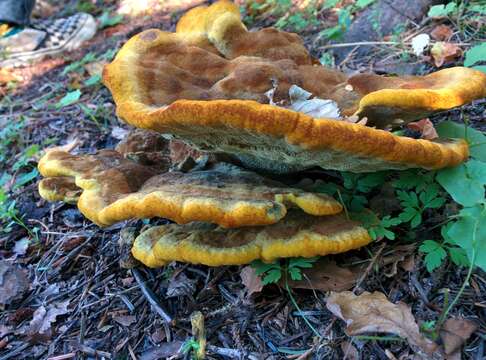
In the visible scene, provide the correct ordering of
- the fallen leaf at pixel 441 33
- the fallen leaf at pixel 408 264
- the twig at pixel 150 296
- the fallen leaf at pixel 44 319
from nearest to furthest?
the fallen leaf at pixel 408 264, the twig at pixel 150 296, the fallen leaf at pixel 44 319, the fallen leaf at pixel 441 33

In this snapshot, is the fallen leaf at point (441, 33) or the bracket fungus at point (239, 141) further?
the fallen leaf at point (441, 33)

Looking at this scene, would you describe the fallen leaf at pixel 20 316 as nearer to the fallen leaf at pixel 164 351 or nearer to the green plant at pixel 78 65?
the fallen leaf at pixel 164 351

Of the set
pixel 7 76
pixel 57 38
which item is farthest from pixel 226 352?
pixel 57 38

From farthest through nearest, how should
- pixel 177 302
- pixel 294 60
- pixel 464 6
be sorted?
pixel 464 6
pixel 294 60
pixel 177 302

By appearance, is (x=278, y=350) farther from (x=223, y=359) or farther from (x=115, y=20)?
(x=115, y=20)

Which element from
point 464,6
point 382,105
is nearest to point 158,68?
point 382,105

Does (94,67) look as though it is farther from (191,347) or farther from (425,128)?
(191,347)

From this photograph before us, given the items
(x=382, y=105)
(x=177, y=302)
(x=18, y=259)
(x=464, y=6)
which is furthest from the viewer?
(x=464, y=6)

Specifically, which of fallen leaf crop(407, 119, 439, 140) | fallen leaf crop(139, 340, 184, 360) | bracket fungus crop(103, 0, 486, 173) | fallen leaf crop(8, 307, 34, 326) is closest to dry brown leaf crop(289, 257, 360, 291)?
bracket fungus crop(103, 0, 486, 173)

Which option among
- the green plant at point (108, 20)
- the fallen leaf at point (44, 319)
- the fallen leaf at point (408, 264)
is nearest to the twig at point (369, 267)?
the fallen leaf at point (408, 264)
